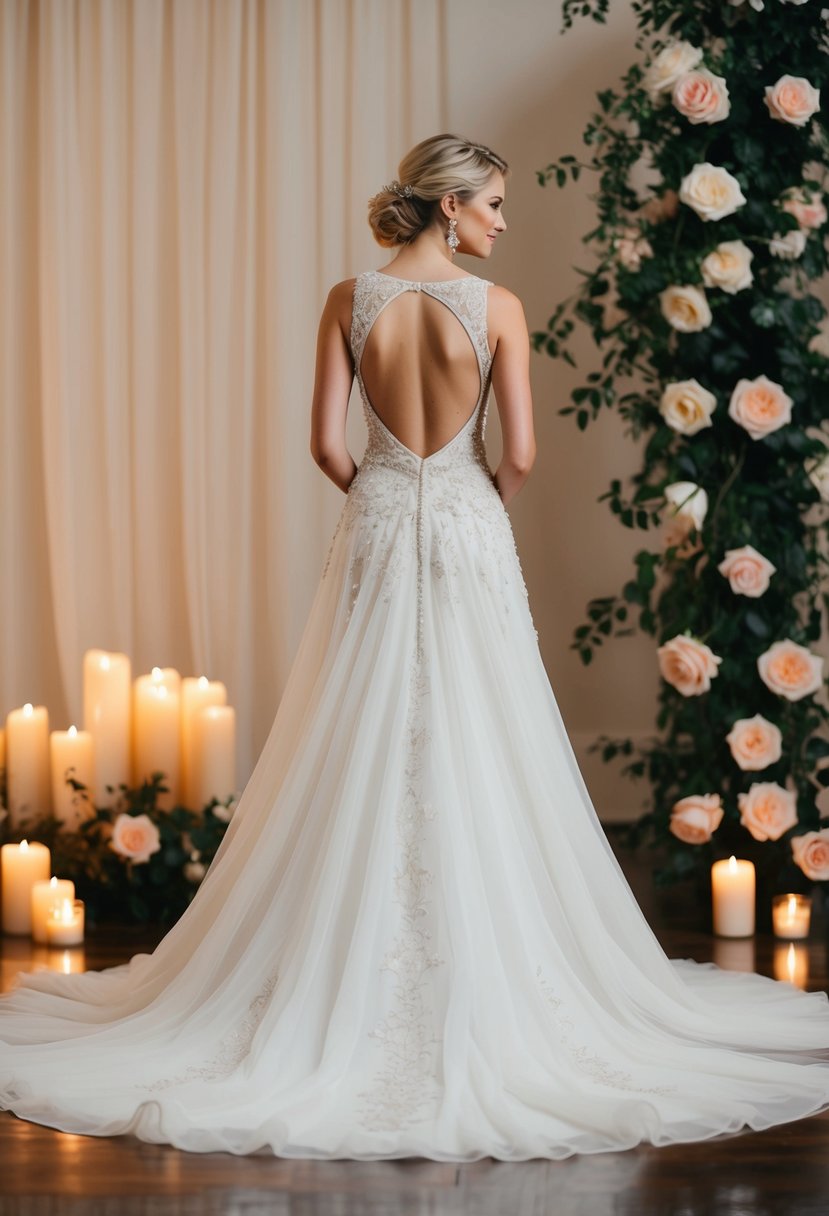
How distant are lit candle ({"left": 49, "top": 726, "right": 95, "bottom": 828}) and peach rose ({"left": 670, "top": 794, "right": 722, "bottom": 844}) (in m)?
1.73

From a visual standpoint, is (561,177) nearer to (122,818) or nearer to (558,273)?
(558,273)

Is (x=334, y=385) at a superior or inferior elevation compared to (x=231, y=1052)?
superior

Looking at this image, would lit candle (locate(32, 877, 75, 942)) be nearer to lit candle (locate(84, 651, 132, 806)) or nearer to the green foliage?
lit candle (locate(84, 651, 132, 806))

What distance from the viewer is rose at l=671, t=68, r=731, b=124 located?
12.0 ft

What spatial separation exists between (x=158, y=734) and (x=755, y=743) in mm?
1744

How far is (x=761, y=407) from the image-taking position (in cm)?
370

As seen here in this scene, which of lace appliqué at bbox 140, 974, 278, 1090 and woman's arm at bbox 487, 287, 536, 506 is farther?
woman's arm at bbox 487, 287, 536, 506

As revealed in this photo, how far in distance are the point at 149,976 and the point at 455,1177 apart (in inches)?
38.7

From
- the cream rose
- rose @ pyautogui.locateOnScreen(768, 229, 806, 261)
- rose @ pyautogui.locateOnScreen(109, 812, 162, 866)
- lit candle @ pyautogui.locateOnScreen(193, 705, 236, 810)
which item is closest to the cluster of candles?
lit candle @ pyautogui.locateOnScreen(193, 705, 236, 810)

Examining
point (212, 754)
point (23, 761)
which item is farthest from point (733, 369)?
point (23, 761)

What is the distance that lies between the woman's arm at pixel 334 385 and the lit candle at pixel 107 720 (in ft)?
4.78

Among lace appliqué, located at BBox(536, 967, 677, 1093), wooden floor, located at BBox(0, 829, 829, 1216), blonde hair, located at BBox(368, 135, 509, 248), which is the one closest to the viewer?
wooden floor, located at BBox(0, 829, 829, 1216)

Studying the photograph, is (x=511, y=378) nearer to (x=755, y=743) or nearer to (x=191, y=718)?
(x=755, y=743)

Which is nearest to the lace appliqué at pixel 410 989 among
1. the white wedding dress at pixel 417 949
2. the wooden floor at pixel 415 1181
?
the white wedding dress at pixel 417 949
